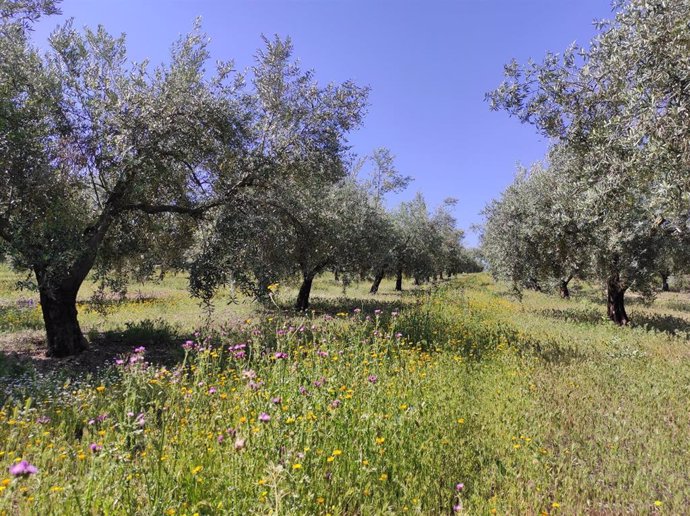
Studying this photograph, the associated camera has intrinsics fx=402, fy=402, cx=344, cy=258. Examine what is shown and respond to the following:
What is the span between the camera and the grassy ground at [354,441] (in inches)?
126

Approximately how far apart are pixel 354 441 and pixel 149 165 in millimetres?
8693

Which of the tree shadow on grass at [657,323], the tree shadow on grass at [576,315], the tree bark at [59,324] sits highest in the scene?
the tree bark at [59,324]

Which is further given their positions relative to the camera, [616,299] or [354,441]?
[616,299]

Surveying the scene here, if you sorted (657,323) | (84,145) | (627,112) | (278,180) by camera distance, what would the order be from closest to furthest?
1. (627,112)
2. (84,145)
3. (278,180)
4. (657,323)

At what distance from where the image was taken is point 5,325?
14.5 meters

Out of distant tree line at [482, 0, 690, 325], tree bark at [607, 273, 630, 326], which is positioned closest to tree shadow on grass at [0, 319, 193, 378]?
distant tree line at [482, 0, 690, 325]

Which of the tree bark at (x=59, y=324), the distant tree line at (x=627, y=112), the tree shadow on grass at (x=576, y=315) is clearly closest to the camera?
the distant tree line at (x=627, y=112)

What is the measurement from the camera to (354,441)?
14.0 ft

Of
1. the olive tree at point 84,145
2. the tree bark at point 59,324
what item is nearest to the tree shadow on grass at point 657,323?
the olive tree at point 84,145

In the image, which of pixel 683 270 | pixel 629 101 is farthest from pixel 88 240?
pixel 683 270

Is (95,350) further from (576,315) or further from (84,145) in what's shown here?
(576,315)

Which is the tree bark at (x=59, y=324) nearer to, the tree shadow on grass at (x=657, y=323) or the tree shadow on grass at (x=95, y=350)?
the tree shadow on grass at (x=95, y=350)

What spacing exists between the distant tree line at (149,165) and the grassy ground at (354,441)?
3.31 m

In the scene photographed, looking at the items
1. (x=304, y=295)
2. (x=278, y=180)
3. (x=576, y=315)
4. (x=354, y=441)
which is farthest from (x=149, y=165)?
(x=576, y=315)
